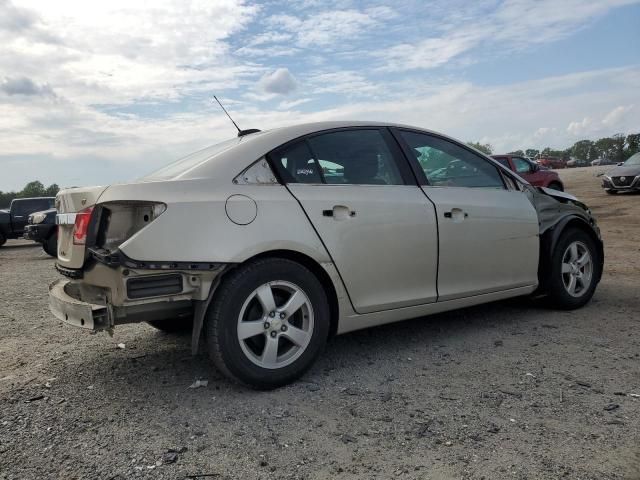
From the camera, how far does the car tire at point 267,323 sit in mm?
3105

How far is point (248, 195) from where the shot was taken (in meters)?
3.25

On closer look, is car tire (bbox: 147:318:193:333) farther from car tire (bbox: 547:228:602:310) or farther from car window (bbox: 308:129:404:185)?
car tire (bbox: 547:228:602:310)

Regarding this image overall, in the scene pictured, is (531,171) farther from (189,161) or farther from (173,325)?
(189,161)

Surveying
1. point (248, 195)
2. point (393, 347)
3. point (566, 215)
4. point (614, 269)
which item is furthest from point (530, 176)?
point (248, 195)

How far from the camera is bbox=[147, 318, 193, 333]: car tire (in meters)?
4.30

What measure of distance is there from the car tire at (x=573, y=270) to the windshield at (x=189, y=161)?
2950mm

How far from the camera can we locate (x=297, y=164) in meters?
3.56

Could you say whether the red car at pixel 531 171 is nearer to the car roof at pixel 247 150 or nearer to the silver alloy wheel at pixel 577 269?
the silver alloy wheel at pixel 577 269

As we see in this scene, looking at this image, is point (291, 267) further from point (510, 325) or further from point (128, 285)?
point (510, 325)

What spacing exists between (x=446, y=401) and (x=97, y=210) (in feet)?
7.36

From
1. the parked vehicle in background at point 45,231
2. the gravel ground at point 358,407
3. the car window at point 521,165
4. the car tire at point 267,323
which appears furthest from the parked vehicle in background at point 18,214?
the car tire at point 267,323

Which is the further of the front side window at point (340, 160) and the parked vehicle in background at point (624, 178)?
the parked vehicle in background at point (624, 178)

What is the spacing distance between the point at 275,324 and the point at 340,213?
2.72ft

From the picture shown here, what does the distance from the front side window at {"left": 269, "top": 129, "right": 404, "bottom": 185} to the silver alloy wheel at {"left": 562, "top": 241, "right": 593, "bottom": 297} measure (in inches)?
78.9
